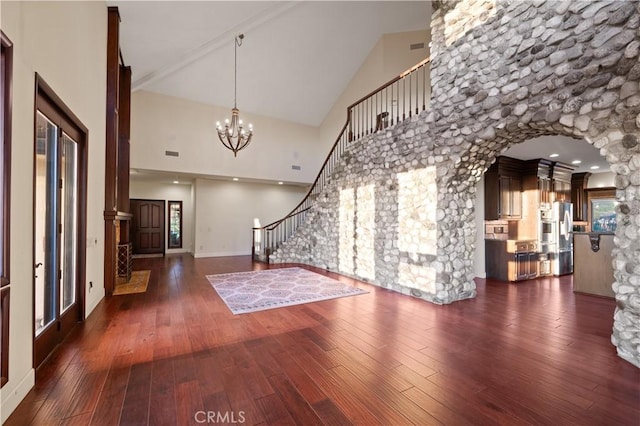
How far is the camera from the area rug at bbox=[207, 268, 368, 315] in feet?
13.8

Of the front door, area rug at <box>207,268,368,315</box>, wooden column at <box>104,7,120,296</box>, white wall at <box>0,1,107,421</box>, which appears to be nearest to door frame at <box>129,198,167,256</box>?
area rug at <box>207,268,368,315</box>

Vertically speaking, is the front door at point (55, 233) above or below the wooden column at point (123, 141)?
below

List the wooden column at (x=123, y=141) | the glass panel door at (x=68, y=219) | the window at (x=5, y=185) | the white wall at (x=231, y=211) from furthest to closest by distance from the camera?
the white wall at (x=231, y=211), the wooden column at (x=123, y=141), the glass panel door at (x=68, y=219), the window at (x=5, y=185)

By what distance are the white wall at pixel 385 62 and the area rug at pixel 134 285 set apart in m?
7.27

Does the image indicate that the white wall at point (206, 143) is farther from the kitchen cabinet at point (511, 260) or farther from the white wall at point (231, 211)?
the kitchen cabinet at point (511, 260)

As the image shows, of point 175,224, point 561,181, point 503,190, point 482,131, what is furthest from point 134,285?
point 561,181

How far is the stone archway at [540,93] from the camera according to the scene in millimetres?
2428

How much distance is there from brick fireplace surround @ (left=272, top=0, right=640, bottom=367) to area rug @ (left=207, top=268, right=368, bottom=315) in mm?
916

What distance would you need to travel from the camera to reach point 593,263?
15.9 feet

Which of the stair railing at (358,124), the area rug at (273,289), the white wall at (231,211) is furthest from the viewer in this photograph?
the white wall at (231,211)

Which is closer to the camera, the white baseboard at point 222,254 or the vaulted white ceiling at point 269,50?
the vaulted white ceiling at point 269,50

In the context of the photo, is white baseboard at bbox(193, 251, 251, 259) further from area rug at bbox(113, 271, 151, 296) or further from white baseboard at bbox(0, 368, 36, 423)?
white baseboard at bbox(0, 368, 36, 423)

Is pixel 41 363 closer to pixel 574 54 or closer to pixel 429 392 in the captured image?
pixel 429 392

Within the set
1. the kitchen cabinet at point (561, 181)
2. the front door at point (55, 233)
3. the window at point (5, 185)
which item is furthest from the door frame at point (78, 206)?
the kitchen cabinet at point (561, 181)
